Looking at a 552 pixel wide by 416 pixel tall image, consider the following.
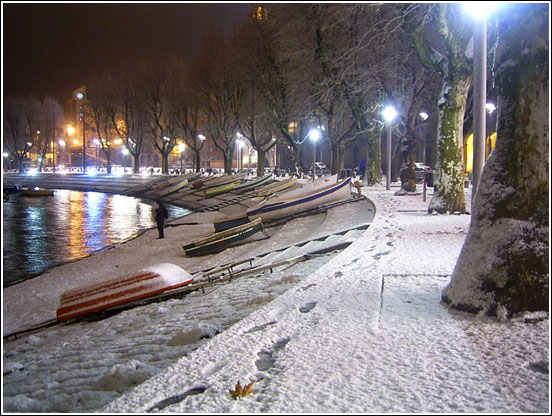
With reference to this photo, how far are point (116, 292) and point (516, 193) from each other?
21.0ft

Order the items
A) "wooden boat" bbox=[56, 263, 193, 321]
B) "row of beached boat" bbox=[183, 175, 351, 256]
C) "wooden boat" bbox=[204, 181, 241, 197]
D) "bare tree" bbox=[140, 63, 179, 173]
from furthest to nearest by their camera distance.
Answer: "bare tree" bbox=[140, 63, 179, 173]
"wooden boat" bbox=[204, 181, 241, 197]
"row of beached boat" bbox=[183, 175, 351, 256]
"wooden boat" bbox=[56, 263, 193, 321]

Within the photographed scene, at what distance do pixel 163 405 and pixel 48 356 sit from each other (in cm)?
363

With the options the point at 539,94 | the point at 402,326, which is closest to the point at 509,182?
the point at 539,94

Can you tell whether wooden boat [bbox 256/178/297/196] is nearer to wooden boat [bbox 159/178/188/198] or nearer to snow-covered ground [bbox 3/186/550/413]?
wooden boat [bbox 159/178/188/198]

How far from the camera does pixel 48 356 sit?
669 centimetres

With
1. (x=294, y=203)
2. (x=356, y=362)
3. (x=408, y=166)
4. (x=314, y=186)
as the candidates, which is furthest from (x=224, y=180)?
(x=356, y=362)

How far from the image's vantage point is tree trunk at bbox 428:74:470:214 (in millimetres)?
15258

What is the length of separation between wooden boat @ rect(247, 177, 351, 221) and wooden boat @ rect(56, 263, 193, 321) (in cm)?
1189

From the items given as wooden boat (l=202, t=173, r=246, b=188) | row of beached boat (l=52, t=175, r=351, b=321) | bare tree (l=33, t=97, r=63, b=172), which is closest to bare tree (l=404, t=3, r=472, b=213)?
row of beached boat (l=52, t=175, r=351, b=321)

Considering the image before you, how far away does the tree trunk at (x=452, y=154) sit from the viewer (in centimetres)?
1526

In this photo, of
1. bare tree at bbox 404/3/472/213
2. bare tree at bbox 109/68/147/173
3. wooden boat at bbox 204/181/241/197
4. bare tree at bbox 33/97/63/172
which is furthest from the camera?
bare tree at bbox 109/68/147/173

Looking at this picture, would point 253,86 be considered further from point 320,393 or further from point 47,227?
point 320,393

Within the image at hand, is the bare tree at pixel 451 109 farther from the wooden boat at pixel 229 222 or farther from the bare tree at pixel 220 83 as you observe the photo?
the bare tree at pixel 220 83

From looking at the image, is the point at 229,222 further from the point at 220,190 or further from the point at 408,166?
the point at 220,190
